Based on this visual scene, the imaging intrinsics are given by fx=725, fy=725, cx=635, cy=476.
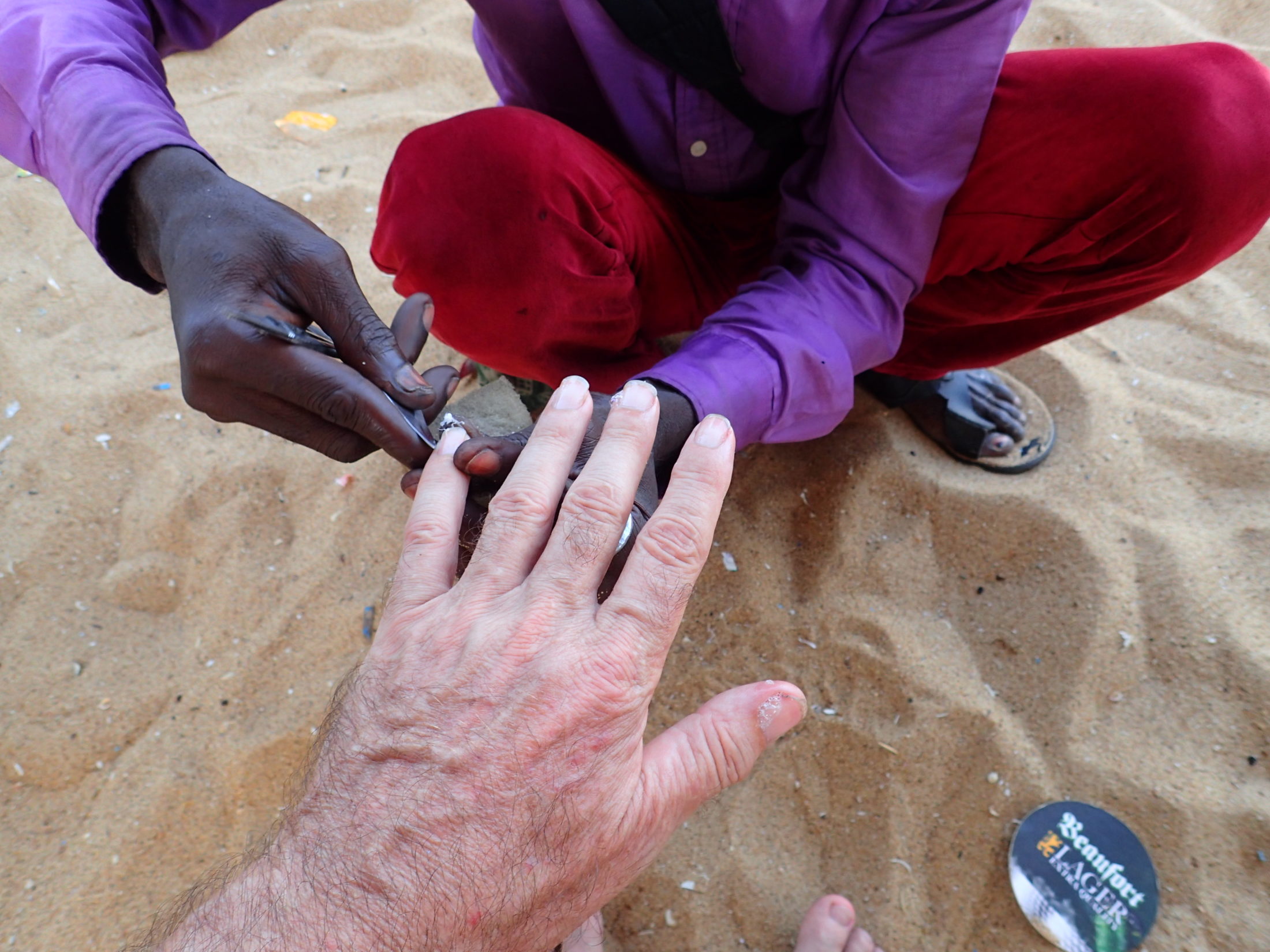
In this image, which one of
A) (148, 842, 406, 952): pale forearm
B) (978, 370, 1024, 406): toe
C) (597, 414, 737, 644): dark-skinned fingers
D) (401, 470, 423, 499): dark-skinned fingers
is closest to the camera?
(148, 842, 406, 952): pale forearm

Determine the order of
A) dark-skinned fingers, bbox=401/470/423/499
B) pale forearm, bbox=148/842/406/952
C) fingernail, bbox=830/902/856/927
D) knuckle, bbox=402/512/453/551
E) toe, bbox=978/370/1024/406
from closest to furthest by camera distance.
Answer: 1. pale forearm, bbox=148/842/406/952
2. knuckle, bbox=402/512/453/551
3. dark-skinned fingers, bbox=401/470/423/499
4. fingernail, bbox=830/902/856/927
5. toe, bbox=978/370/1024/406

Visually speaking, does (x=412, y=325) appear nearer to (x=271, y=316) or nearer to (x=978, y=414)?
(x=271, y=316)

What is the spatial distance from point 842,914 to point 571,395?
1009 millimetres

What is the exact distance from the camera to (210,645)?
1.58 m

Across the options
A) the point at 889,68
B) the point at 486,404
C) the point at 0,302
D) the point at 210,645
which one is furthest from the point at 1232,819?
the point at 0,302

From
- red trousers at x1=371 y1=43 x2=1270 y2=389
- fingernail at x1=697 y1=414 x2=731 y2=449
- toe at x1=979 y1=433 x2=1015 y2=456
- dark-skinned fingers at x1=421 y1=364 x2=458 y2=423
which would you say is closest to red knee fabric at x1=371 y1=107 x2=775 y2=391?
red trousers at x1=371 y1=43 x2=1270 y2=389

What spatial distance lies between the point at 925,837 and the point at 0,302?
2775 millimetres

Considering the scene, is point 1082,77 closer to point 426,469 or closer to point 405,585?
point 426,469

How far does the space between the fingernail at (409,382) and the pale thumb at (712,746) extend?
0.60 m

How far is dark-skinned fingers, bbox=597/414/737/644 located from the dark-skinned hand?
403 mm

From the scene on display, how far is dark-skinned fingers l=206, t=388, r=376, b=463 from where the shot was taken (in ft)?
3.45

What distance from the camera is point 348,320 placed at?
42.1 inches

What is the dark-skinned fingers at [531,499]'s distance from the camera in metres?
1.00

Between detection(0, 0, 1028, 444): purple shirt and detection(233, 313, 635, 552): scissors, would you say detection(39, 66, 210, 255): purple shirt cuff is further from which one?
detection(233, 313, 635, 552): scissors
